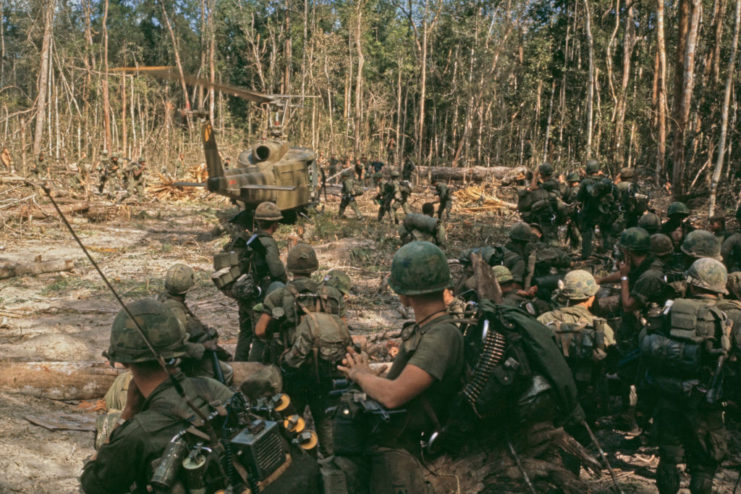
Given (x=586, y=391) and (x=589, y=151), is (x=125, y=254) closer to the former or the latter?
(x=586, y=391)

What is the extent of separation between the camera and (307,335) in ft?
13.0

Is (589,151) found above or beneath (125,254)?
above

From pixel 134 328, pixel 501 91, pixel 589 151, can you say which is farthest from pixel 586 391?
pixel 501 91

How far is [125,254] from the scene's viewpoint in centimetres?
1362

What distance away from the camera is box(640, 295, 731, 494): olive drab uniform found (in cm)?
356

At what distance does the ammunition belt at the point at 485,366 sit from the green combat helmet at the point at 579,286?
2075 millimetres

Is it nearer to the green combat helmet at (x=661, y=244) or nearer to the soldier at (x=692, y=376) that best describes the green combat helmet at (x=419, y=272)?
the soldier at (x=692, y=376)

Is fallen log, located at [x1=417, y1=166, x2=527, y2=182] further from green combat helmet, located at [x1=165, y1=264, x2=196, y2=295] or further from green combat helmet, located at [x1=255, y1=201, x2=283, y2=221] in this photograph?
green combat helmet, located at [x1=165, y1=264, x2=196, y2=295]

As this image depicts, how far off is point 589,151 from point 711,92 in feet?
15.0

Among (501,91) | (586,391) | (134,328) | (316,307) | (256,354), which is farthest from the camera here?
(501,91)

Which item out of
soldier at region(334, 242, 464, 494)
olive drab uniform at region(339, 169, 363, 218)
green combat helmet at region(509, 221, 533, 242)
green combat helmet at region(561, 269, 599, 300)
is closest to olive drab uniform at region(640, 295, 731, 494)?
green combat helmet at region(561, 269, 599, 300)

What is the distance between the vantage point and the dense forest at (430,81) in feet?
65.3

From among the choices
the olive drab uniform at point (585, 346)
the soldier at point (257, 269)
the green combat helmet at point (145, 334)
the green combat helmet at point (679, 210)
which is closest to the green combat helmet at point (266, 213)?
the soldier at point (257, 269)

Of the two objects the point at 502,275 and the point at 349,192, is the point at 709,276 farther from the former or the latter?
the point at 349,192
